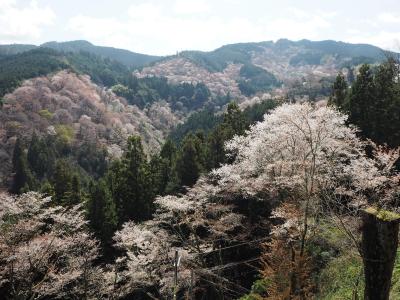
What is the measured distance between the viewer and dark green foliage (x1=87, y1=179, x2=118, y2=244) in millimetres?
31234

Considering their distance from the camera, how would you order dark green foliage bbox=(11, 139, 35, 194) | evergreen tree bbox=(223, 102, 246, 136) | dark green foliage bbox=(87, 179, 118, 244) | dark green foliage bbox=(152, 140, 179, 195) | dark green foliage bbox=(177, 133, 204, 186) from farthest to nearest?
dark green foliage bbox=(11, 139, 35, 194), evergreen tree bbox=(223, 102, 246, 136), dark green foliage bbox=(152, 140, 179, 195), dark green foliage bbox=(177, 133, 204, 186), dark green foliage bbox=(87, 179, 118, 244)

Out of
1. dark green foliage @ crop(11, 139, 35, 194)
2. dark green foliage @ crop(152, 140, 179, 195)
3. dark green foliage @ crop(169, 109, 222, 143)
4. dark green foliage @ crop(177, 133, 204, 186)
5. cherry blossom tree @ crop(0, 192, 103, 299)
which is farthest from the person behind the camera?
dark green foliage @ crop(169, 109, 222, 143)

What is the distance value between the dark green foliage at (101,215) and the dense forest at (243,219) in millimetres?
93

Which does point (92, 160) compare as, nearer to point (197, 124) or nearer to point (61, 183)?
point (197, 124)

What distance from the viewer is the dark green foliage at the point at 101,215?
3123 cm

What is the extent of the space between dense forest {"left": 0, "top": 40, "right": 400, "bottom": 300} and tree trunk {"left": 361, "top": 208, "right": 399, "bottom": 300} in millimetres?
14

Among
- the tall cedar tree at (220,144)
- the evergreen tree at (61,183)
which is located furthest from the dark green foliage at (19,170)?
the tall cedar tree at (220,144)

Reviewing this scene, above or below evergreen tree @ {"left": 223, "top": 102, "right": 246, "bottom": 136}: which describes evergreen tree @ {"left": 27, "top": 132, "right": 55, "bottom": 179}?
below

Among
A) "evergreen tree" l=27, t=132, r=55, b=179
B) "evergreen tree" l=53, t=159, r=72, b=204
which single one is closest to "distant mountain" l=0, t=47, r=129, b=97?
"evergreen tree" l=27, t=132, r=55, b=179

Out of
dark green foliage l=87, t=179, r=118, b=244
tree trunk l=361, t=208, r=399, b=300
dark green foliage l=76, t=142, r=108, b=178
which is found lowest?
dark green foliage l=76, t=142, r=108, b=178

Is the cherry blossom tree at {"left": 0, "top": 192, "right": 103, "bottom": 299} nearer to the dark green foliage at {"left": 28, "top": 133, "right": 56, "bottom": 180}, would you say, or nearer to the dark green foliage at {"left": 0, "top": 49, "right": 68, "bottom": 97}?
the dark green foliage at {"left": 28, "top": 133, "right": 56, "bottom": 180}

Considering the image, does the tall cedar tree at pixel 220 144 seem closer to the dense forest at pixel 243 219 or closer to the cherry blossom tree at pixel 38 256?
the dense forest at pixel 243 219

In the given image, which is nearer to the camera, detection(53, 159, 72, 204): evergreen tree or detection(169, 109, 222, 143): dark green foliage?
detection(53, 159, 72, 204): evergreen tree

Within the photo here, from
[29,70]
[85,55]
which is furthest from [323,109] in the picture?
[85,55]
